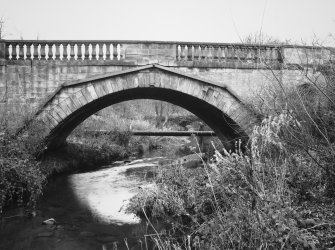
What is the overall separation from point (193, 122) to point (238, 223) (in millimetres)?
34201

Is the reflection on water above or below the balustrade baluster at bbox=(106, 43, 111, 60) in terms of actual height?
below

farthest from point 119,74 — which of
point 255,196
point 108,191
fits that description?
point 255,196

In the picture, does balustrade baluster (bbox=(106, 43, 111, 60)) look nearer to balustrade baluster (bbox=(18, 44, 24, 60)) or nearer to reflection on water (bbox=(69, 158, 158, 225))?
balustrade baluster (bbox=(18, 44, 24, 60))

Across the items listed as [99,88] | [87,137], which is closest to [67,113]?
[99,88]

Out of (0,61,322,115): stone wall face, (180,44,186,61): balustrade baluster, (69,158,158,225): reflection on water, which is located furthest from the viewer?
(180,44,186,61): balustrade baluster

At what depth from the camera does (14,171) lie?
9547 mm

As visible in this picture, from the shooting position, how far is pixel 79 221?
9641mm

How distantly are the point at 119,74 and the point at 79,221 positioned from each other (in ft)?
17.2

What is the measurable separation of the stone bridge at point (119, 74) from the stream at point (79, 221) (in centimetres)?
263

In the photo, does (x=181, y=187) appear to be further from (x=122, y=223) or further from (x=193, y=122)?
(x=193, y=122)

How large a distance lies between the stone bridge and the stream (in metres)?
2.63

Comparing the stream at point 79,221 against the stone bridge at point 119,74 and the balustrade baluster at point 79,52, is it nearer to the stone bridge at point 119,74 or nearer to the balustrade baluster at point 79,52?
the stone bridge at point 119,74

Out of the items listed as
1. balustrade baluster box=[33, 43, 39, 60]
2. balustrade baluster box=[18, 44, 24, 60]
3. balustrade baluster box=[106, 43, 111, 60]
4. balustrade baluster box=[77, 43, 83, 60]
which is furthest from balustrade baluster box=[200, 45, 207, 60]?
balustrade baluster box=[18, 44, 24, 60]

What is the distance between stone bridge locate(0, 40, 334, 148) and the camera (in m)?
12.2
